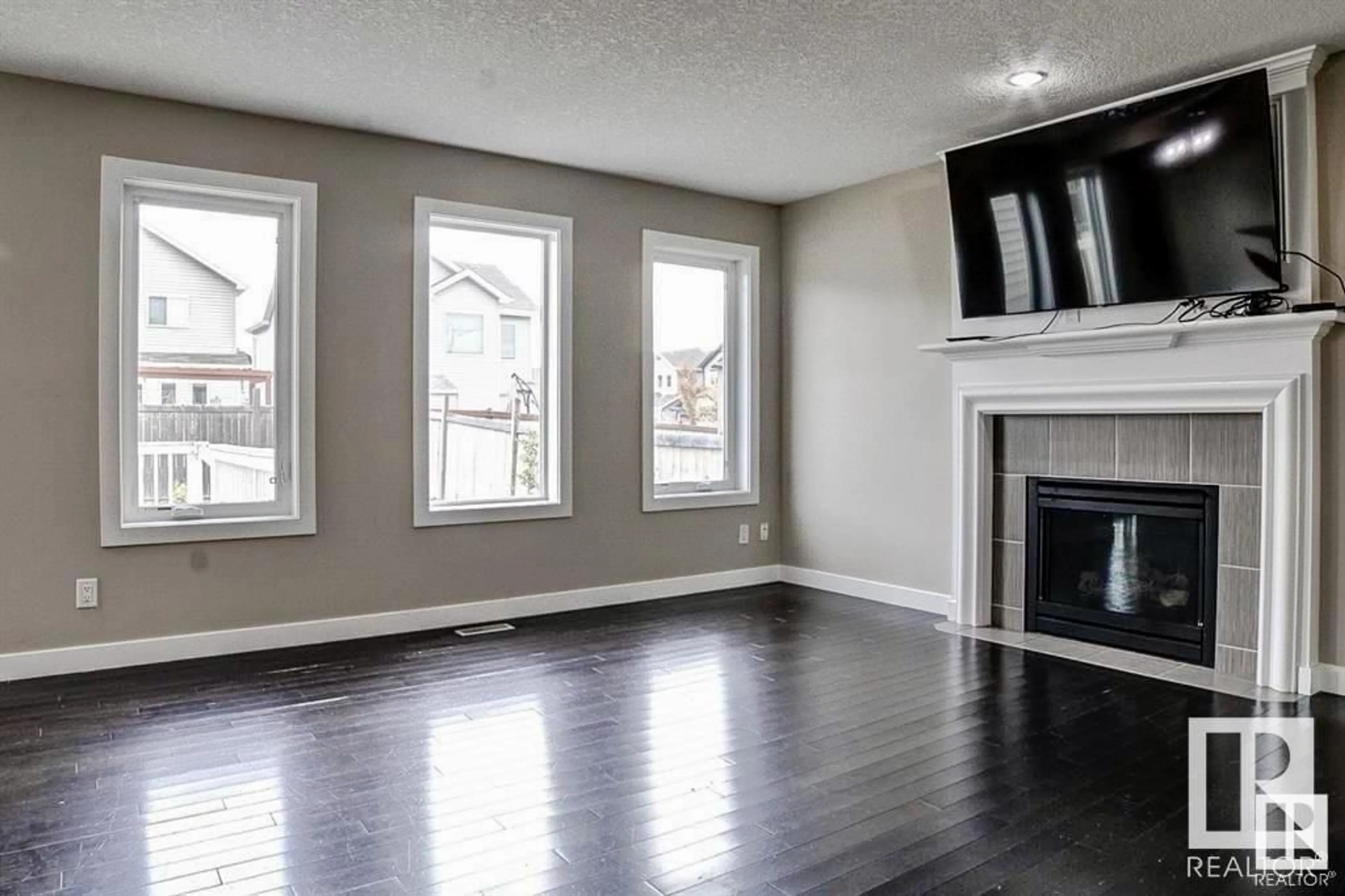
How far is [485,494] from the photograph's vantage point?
17.0 ft

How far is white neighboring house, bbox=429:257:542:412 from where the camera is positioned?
5020 mm

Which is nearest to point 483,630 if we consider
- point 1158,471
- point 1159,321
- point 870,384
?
point 870,384

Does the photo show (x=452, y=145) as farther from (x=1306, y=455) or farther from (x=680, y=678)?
(x=1306, y=455)

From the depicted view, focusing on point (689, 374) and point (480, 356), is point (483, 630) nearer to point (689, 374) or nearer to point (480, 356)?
point (480, 356)

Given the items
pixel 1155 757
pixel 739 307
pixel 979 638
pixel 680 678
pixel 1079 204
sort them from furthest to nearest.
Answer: pixel 739 307 < pixel 979 638 < pixel 1079 204 < pixel 680 678 < pixel 1155 757

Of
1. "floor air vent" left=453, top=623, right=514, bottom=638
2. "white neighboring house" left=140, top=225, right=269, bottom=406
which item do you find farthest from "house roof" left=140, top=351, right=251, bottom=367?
"floor air vent" left=453, top=623, right=514, bottom=638

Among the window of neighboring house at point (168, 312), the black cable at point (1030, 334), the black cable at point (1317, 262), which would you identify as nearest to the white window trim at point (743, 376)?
the black cable at point (1030, 334)

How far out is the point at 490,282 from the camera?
518 centimetres

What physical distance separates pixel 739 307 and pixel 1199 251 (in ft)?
Answer: 9.86

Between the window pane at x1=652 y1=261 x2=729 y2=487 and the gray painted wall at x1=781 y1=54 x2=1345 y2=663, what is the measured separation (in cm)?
50

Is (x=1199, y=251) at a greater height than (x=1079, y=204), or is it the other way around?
(x=1079, y=204)

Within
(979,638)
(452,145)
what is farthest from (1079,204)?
(452,145)

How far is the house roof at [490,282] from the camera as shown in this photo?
503 cm

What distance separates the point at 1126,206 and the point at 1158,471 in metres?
1.24
